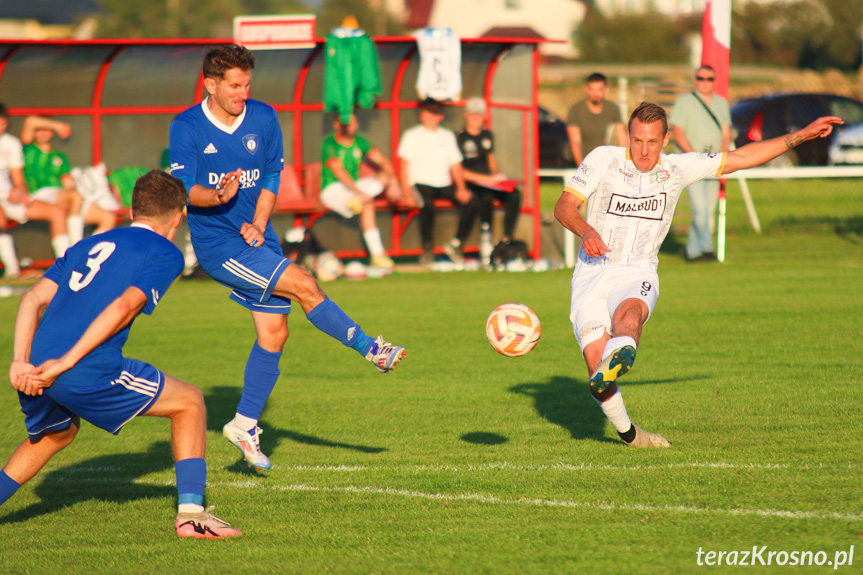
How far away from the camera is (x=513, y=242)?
1388 centimetres

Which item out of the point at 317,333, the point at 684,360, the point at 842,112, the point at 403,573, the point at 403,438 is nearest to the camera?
the point at 403,573

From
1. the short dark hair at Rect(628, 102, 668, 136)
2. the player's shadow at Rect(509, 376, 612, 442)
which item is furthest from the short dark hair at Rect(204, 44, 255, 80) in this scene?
the player's shadow at Rect(509, 376, 612, 442)

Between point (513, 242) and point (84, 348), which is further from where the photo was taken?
point (513, 242)

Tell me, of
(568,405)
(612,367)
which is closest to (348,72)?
(568,405)

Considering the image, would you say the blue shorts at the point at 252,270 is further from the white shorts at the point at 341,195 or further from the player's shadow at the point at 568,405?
the white shorts at the point at 341,195

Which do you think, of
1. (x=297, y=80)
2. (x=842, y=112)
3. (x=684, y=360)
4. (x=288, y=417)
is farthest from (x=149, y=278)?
(x=842, y=112)

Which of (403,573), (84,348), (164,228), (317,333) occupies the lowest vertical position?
(317,333)

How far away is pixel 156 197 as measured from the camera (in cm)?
440

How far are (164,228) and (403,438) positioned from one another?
2367 mm

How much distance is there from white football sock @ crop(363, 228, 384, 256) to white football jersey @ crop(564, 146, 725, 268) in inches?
332

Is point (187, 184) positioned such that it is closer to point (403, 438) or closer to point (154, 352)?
point (403, 438)

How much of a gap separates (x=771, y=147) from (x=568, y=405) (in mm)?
2231

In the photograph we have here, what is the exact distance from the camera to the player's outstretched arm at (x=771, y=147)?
18.7 feet

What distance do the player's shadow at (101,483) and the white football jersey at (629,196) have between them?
288cm
